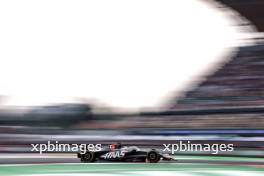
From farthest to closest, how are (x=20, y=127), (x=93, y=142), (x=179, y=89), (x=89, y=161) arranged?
(x=179, y=89), (x=20, y=127), (x=93, y=142), (x=89, y=161)

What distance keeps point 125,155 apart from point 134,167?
0.91 m

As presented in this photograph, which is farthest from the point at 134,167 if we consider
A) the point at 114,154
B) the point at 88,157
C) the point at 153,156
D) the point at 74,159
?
the point at 74,159

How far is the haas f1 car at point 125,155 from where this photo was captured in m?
11.0

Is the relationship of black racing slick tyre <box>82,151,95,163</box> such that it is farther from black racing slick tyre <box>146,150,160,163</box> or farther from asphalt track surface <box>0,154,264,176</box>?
black racing slick tyre <box>146,150,160,163</box>

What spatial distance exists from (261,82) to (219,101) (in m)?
1.50

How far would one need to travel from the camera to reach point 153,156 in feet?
36.0

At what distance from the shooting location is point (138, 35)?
16.5m

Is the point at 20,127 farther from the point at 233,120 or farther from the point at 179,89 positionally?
the point at 233,120

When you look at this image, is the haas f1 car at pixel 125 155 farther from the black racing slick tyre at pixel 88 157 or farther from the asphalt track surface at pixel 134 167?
the asphalt track surface at pixel 134 167

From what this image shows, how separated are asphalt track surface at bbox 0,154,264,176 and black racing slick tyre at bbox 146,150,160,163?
0.51ft

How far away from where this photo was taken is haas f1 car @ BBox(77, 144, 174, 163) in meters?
11.0

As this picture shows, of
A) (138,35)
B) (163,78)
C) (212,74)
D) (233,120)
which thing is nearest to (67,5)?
(138,35)

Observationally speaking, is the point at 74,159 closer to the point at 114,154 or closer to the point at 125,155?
the point at 114,154

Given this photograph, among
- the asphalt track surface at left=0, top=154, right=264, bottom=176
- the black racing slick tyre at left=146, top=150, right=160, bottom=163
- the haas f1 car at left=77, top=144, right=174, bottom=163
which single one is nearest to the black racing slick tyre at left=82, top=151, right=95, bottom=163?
the haas f1 car at left=77, top=144, right=174, bottom=163
